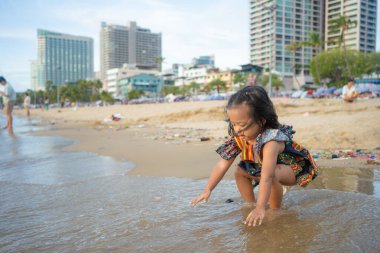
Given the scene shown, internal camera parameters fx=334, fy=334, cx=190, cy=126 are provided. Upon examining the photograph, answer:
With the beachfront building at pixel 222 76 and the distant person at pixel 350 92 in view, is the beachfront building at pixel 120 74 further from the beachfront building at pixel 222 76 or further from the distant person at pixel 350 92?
the distant person at pixel 350 92

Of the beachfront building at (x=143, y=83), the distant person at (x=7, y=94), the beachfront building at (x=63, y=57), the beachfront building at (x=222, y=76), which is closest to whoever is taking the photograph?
the distant person at (x=7, y=94)

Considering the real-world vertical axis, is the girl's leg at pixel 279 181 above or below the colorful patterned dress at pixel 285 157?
below

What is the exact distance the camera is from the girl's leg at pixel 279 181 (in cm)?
210

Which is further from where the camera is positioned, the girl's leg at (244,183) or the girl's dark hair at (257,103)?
the girl's leg at (244,183)

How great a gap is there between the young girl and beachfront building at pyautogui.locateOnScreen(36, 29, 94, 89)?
157 metres

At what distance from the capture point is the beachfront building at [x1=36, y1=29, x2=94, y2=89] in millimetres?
151000

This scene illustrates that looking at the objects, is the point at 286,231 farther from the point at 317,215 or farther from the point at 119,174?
the point at 119,174

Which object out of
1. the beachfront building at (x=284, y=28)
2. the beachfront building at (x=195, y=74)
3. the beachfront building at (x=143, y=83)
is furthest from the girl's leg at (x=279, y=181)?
the beachfront building at (x=284, y=28)

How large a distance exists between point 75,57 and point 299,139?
171 m

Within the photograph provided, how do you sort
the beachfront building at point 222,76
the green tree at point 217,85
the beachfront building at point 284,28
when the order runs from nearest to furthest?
the green tree at point 217,85 → the beachfront building at point 222,76 → the beachfront building at point 284,28

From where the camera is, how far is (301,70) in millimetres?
112625

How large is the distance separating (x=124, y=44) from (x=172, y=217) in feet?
589

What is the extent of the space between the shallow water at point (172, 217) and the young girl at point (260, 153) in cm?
16

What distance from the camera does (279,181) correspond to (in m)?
2.13
